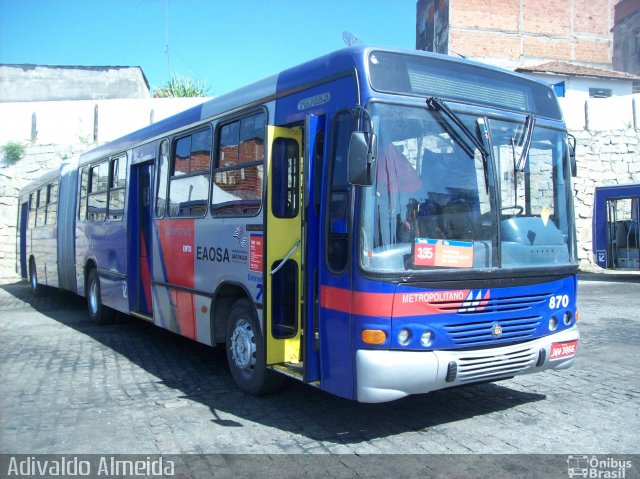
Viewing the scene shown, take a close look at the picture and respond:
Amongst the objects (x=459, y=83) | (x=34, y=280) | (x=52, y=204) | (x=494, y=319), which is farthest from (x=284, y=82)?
(x=34, y=280)

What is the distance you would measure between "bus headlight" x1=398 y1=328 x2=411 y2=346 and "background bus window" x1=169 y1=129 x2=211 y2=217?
3.07m

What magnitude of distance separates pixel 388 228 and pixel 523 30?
47.1 meters

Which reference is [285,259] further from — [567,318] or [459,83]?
[567,318]

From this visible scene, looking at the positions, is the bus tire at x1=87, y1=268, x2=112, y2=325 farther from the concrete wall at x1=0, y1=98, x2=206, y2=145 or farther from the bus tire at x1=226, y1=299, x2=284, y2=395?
the concrete wall at x1=0, y1=98, x2=206, y2=145

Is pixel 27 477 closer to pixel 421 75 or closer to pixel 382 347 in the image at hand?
pixel 382 347

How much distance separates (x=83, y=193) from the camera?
10.9 meters

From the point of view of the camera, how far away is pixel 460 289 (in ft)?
14.9

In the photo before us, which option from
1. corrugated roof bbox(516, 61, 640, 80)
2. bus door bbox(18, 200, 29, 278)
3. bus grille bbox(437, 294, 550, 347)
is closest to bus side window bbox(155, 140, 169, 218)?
bus grille bbox(437, 294, 550, 347)

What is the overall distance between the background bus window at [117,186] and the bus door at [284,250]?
14.6 feet

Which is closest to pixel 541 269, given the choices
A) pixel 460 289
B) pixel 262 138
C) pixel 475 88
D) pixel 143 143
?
pixel 460 289

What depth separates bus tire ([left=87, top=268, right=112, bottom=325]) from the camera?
1022 cm

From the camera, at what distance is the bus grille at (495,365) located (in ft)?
14.8

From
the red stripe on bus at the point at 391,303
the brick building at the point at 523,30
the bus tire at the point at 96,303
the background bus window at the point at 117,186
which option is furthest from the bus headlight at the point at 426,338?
the brick building at the point at 523,30

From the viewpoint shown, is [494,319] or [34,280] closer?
[494,319]
